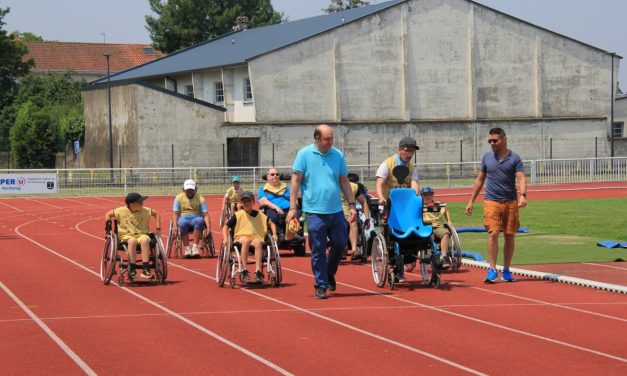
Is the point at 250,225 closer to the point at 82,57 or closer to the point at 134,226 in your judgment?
the point at 134,226

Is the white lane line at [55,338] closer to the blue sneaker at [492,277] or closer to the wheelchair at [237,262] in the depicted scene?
the wheelchair at [237,262]

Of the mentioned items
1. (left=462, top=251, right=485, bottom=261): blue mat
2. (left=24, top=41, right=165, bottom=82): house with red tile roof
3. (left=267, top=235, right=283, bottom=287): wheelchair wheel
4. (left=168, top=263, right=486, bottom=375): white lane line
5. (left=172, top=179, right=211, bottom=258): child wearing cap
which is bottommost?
(left=462, top=251, right=485, bottom=261): blue mat

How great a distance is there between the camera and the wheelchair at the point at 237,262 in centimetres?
1450

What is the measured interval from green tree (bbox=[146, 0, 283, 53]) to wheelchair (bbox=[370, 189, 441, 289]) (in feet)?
287

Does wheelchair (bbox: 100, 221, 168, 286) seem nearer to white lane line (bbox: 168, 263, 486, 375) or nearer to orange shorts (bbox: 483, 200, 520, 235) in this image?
white lane line (bbox: 168, 263, 486, 375)

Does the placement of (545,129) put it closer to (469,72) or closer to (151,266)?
(469,72)

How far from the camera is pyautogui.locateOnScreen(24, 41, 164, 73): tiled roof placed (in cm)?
11838

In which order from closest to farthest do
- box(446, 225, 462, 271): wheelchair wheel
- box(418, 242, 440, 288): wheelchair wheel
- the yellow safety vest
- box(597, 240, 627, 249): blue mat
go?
1. box(418, 242, 440, 288): wheelchair wheel
2. the yellow safety vest
3. box(446, 225, 462, 271): wheelchair wheel
4. box(597, 240, 627, 249): blue mat

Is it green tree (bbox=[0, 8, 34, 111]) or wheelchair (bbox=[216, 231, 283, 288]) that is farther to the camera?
green tree (bbox=[0, 8, 34, 111])

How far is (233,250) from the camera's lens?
14.7 meters

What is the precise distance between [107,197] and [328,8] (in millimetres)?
71383

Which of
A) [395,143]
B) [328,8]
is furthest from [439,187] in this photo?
[328,8]

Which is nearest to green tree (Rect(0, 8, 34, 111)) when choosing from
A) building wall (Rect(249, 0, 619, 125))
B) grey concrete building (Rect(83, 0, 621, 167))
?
grey concrete building (Rect(83, 0, 621, 167))

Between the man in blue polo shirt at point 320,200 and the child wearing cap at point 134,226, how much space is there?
282 centimetres
